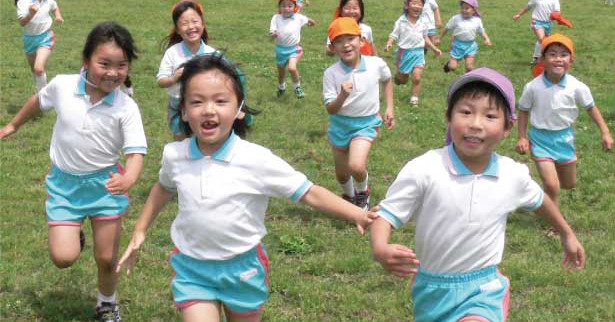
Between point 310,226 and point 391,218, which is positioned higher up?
point 391,218

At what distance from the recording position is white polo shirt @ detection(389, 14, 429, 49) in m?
12.5

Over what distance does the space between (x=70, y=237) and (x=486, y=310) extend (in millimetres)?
2790

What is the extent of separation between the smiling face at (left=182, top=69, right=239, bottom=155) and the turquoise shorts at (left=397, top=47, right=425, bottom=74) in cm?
898

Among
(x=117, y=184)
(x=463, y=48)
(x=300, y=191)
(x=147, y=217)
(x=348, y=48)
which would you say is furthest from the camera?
(x=463, y=48)

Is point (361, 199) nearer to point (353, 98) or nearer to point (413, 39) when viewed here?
point (353, 98)

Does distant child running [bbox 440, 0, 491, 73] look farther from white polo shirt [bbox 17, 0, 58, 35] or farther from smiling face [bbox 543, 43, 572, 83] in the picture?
smiling face [bbox 543, 43, 572, 83]

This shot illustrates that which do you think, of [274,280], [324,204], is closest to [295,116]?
[274,280]

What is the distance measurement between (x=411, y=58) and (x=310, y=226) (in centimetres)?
609

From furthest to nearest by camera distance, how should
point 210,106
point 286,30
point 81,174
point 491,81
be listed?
1. point 286,30
2. point 81,174
3. point 210,106
4. point 491,81

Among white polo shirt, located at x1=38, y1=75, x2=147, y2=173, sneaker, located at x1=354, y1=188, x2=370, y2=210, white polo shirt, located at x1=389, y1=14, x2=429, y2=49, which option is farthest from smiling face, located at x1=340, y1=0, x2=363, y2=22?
white polo shirt, located at x1=38, y1=75, x2=147, y2=173

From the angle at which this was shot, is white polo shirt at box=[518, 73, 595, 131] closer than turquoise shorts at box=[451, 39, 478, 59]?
Yes

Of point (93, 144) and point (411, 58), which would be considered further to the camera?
point (411, 58)

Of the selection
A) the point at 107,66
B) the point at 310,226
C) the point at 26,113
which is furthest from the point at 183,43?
the point at 107,66

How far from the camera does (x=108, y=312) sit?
5348mm
